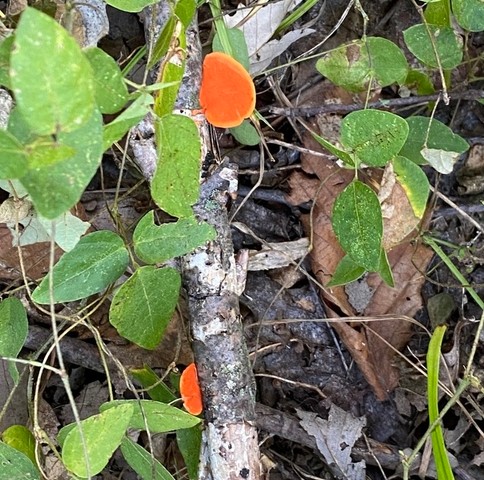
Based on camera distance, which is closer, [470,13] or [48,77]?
[48,77]

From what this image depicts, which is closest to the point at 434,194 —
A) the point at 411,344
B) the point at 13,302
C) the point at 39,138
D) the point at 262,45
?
the point at 411,344

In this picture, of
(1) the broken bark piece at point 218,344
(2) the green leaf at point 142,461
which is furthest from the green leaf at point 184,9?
(2) the green leaf at point 142,461

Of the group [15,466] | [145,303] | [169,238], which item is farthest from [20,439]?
[169,238]

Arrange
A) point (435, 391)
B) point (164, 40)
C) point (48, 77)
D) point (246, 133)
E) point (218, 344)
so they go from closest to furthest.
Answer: point (48, 77), point (164, 40), point (218, 344), point (435, 391), point (246, 133)

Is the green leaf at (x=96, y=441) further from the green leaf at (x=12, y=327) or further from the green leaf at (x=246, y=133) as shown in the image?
the green leaf at (x=246, y=133)

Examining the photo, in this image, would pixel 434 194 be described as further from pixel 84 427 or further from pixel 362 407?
pixel 84 427

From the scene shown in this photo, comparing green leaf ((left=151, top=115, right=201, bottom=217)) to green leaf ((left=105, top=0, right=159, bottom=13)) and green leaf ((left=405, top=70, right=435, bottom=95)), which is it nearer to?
green leaf ((left=105, top=0, right=159, bottom=13))

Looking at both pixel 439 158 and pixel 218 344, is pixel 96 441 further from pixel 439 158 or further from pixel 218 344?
pixel 439 158
